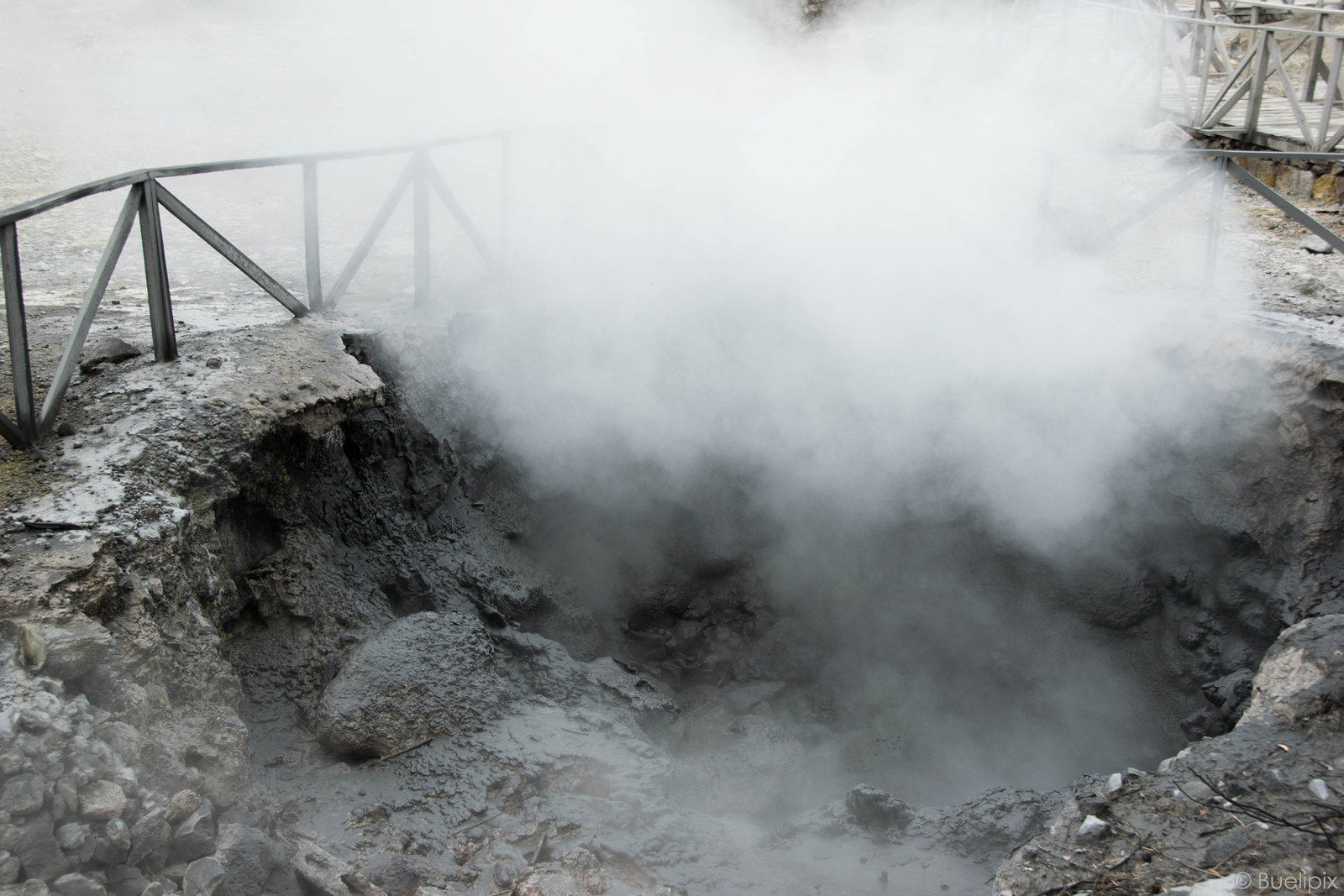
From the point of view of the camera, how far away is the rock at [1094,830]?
87.4 inches

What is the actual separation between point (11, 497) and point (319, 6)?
10.00 m

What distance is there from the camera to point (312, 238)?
12.6ft

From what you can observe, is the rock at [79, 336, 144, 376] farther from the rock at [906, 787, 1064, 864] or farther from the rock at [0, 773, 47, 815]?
the rock at [906, 787, 1064, 864]

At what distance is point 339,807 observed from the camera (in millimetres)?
2520

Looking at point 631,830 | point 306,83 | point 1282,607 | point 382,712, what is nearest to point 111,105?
point 306,83

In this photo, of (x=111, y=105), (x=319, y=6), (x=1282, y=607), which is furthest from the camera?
(x=319, y=6)

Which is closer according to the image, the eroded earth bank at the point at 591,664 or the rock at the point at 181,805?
the rock at the point at 181,805

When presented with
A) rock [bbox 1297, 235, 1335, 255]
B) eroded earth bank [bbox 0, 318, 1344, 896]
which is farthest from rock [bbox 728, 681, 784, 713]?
rock [bbox 1297, 235, 1335, 255]

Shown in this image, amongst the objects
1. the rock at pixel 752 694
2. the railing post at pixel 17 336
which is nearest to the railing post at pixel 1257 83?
the rock at pixel 752 694

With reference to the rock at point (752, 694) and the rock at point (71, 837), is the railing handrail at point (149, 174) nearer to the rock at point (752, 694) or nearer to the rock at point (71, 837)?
the rock at point (71, 837)

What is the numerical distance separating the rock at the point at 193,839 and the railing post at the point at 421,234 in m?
2.76

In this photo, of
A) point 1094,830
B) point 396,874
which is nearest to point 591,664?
point 396,874

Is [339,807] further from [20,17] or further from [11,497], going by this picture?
[20,17]

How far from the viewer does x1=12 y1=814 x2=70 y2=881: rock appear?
166 cm
